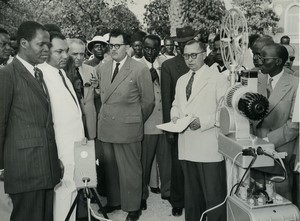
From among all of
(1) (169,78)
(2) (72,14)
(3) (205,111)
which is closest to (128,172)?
(1) (169,78)

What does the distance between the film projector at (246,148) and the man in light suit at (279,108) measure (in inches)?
21.7

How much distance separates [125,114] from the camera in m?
3.91

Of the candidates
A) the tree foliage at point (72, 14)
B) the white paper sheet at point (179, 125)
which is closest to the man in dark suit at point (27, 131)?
the white paper sheet at point (179, 125)

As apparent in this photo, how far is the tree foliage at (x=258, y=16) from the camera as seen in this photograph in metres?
20.0

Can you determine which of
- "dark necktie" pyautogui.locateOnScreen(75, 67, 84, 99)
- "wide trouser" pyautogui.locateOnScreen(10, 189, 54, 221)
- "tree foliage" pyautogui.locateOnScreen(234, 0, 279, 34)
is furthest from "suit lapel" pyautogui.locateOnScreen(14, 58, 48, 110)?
"tree foliage" pyautogui.locateOnScreen(234, 0, 279, 34)

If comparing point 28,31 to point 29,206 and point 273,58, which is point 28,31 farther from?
point 273,58

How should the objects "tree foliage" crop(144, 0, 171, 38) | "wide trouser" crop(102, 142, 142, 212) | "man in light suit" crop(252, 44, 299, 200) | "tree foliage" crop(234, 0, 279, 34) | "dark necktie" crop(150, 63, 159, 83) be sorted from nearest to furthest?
"man in light suit" crop(252, 44, 299, 200), "wide trouser" crop(102, 142, 142, 212), "dark necktie" crop(150, 63, 159, 83), "tree foliage" crop(144, 0, 171, 38), "tree foliage" crop(234, 0, 279, 34)

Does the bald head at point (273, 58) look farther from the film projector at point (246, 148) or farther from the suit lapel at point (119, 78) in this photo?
the suit lapel at point (119, 78)

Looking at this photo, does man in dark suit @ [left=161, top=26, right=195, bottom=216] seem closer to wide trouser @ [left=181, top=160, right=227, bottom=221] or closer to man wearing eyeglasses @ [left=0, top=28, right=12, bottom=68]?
wide trouser @ [left=181, top=160, right=227, bottom=221]

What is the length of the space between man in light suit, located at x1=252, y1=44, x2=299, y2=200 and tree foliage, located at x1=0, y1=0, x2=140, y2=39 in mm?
10431

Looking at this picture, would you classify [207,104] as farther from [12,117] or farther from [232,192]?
[12,117]

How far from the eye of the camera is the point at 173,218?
4.09 metres

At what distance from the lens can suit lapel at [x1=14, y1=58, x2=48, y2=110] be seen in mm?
2713

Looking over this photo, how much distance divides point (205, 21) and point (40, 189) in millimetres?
18725
